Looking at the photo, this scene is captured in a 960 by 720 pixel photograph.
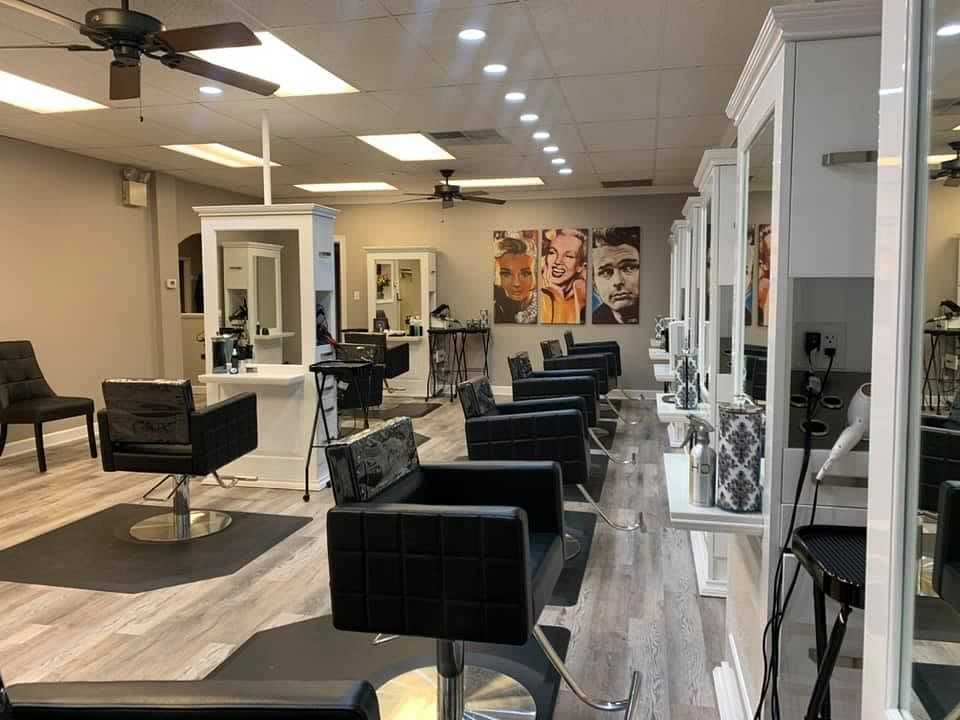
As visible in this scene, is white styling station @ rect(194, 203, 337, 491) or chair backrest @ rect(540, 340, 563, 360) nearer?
white styling station @ rect(194, 203, 337, 491)

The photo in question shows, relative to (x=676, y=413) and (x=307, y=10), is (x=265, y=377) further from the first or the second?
(x=676, y=413)

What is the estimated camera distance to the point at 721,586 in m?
3.09

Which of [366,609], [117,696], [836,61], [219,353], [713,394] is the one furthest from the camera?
[219,353]

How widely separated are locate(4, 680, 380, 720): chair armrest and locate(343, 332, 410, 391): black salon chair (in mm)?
5983

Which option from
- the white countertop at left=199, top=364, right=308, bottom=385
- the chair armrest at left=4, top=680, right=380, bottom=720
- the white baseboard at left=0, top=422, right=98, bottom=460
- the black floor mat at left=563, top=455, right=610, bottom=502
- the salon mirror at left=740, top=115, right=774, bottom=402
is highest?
the salon mirror at left=740, top=115, right=774, bottom=402

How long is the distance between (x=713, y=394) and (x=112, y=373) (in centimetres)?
607

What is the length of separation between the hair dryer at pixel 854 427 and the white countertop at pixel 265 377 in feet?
12.0

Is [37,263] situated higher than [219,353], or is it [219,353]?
[37,263]

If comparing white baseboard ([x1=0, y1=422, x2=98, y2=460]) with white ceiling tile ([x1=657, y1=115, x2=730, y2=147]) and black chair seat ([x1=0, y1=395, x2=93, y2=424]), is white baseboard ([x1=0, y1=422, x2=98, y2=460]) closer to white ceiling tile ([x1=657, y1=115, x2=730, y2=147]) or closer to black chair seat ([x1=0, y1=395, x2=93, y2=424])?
black chair seat ([x1=0, y1=395, x2=93, y2=424])

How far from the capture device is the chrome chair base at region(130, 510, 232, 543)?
3.84 m

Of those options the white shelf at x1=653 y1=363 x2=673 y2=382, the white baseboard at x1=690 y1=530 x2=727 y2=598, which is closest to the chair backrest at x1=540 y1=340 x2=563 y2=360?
the white shelf at x1=653 y1=363 x2=673 y2=382

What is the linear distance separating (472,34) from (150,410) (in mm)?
2427

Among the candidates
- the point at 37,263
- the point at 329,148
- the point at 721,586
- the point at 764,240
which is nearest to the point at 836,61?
the point at 764,240

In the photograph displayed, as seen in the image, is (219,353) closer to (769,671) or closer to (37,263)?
(37,263)
